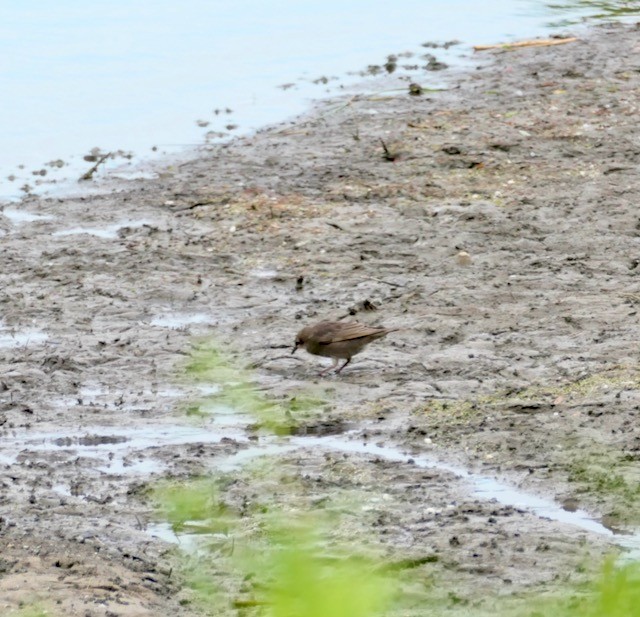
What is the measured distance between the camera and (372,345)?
816 centimetres

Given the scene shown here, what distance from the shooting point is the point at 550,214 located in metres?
10.3

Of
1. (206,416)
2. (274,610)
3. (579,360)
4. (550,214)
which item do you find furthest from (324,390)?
(274,610)

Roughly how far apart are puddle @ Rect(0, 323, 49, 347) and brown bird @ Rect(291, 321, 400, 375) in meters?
1.56

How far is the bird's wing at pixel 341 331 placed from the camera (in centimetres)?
763

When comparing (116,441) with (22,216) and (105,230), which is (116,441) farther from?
(22,216)

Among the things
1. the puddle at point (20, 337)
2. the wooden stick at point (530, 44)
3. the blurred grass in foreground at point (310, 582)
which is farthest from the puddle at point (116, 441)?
the wooden stick at point (530, 44)

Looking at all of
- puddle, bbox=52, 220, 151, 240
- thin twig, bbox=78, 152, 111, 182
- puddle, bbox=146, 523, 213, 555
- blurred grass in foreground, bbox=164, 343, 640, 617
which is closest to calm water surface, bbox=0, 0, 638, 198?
thin twig, bbox=78, 152, 111, 182

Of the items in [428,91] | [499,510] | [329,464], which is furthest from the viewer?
[428,91]

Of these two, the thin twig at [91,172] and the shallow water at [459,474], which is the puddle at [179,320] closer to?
the shallow water at [459,474]

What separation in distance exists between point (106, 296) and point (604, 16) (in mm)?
11172

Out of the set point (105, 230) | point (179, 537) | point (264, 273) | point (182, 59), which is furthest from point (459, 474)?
point (182, 59)

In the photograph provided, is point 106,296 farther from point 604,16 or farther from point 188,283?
point 604,16

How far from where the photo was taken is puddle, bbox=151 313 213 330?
8.62 m

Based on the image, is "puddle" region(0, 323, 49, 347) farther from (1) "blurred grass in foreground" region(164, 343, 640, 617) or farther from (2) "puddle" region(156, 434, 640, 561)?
(2) "puddle" region(156, 434, 640, 561)
